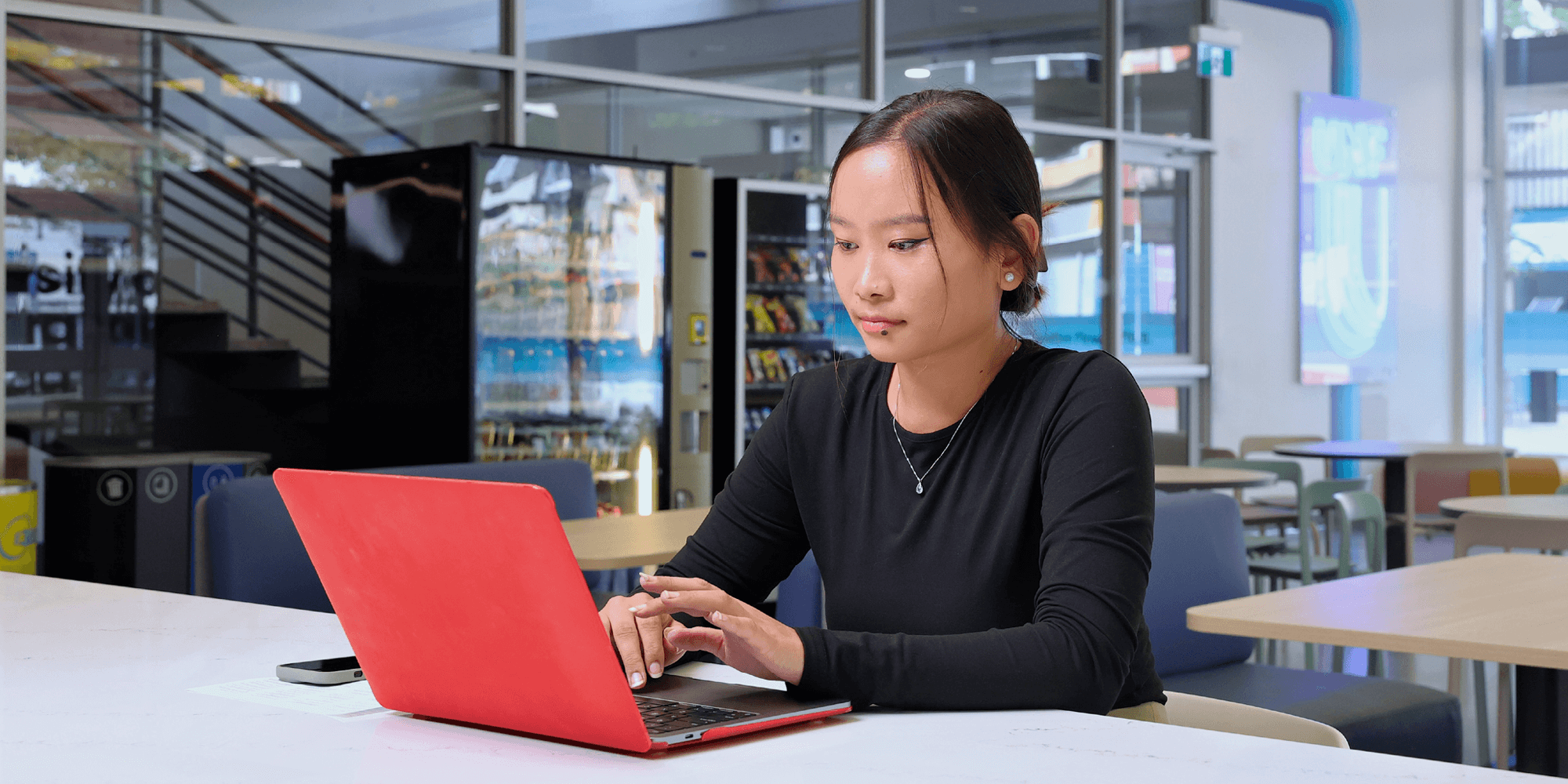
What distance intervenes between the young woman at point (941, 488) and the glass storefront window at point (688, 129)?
4286 mm

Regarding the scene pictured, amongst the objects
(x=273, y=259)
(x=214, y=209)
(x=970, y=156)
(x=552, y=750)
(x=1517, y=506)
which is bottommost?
(x=1517, y=506)

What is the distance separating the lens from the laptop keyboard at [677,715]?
1015 millimetres

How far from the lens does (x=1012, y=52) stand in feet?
25.3

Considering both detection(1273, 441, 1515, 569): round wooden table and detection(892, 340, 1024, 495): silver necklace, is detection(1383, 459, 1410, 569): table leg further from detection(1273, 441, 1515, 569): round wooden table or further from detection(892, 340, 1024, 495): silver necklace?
detection(892, 340, 1024, 495): silver necklace

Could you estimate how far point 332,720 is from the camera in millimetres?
1106

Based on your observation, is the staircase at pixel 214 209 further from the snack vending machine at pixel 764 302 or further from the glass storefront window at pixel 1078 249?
the glass storefront window at pixel 1078 249

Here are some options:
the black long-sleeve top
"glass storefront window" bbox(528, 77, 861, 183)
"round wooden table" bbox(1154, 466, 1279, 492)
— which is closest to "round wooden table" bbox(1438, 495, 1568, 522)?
"round wooden table" bbox(1154, 466, 1279, 492)

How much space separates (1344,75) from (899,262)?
29.5 ft

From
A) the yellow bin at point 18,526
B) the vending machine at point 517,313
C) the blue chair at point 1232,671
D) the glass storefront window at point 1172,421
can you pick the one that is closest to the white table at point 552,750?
the blue chair at point 1232,671

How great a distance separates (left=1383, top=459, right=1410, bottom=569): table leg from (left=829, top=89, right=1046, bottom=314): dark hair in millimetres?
4938

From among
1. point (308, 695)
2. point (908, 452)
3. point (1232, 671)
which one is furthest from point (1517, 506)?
point (308, 695)

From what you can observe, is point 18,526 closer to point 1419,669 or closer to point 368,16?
point 368,16

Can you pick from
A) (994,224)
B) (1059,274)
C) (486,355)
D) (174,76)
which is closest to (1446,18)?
(1059,274)

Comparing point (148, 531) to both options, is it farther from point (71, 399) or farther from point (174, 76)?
point (174, 76)
